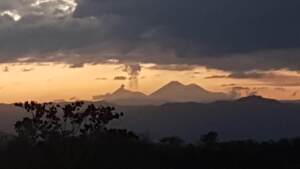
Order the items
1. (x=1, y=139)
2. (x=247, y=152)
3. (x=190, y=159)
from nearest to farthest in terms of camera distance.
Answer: (x=1, y=139), (x=190, y=159), (x=247, y=152)

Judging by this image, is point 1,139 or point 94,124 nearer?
point 94,124

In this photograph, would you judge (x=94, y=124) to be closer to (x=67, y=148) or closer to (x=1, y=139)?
(x=67, y=148)

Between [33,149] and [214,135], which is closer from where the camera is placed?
[33,149]

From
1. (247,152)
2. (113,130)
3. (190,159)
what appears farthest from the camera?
(247,152)

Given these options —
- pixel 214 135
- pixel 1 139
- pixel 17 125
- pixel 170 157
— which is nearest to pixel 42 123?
pixel 17 125

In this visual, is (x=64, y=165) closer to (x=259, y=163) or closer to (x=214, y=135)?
(x=259, y=163)

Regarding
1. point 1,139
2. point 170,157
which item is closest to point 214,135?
point 170,157

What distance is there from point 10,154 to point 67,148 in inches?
147

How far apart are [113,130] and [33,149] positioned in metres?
5.50

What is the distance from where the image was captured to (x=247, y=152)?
6981 centimetres

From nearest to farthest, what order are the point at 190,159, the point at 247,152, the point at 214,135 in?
the point at 190,159
the point at 247,152
the point at 214,135

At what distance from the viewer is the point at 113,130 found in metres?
57.7

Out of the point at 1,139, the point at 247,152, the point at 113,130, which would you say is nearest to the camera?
the point at 113,130

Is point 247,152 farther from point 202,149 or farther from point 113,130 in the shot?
point 113,130
